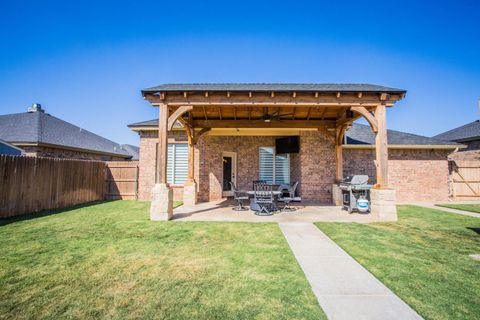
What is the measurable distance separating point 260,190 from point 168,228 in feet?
11.1

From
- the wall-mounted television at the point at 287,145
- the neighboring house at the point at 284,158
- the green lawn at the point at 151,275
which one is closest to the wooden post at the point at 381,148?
the neighboring house at the point at 284,158

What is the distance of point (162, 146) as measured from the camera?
669cm

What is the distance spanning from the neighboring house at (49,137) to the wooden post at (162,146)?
8.88m

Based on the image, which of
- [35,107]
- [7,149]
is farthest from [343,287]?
[35,107]

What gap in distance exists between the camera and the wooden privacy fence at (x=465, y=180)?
37.7 feet

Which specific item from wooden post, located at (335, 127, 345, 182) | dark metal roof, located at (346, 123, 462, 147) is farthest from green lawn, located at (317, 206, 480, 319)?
dark metal roof, located at (346, 123, 462, 147)

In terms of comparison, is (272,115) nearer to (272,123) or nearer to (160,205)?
(272,123)

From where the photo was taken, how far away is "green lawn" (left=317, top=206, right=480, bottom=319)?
2406mm

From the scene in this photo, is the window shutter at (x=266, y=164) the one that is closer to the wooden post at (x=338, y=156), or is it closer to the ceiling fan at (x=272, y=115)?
the ceiling fan at (x=272, y=115)

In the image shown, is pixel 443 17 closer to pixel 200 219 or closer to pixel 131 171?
pixel 200 219

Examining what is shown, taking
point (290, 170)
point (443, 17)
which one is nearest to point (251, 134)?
point (290, 170)

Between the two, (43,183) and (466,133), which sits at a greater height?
(466,133)

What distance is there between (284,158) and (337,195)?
3305 mm

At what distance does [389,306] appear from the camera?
2.35m
